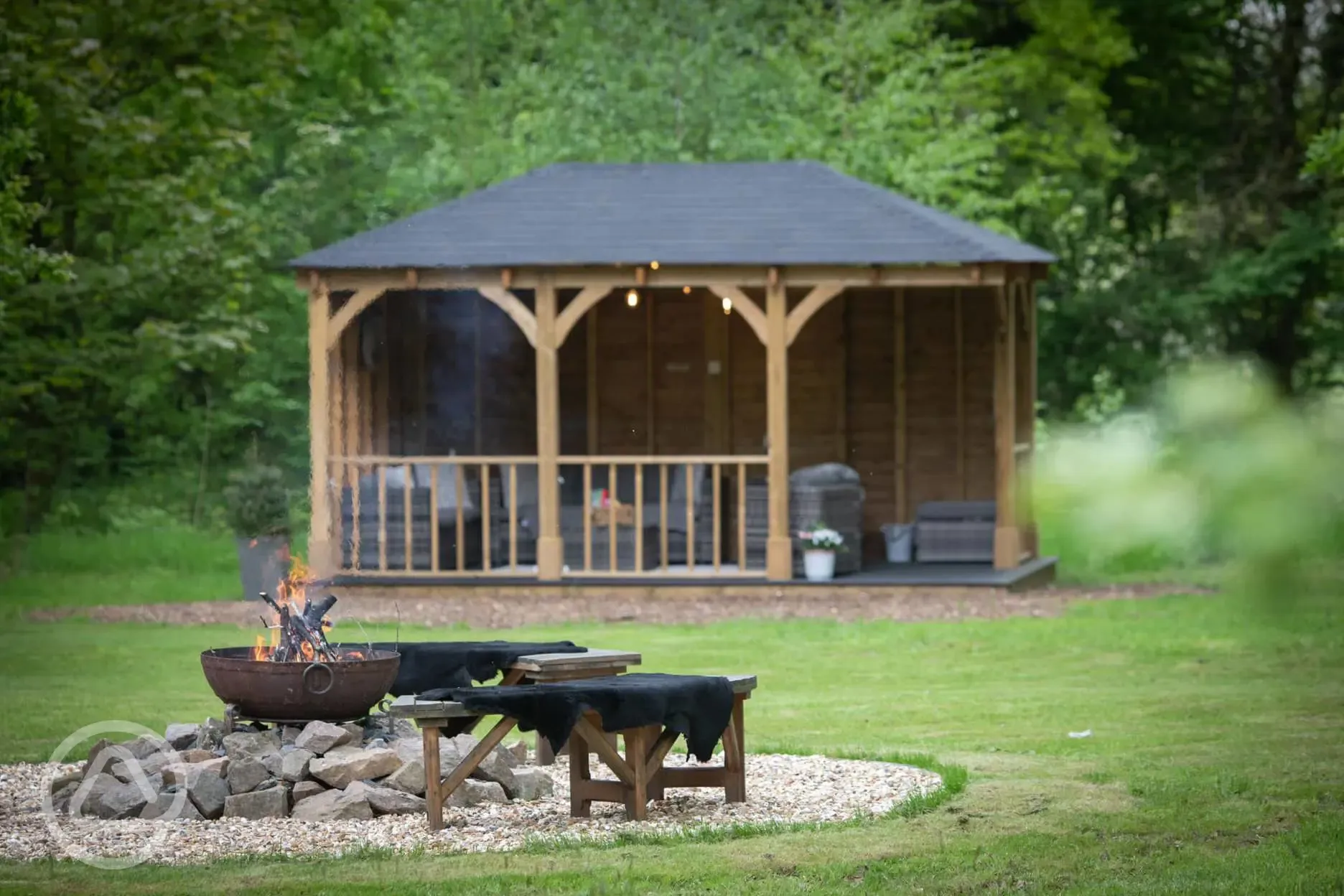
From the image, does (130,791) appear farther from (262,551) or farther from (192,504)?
(192,504)

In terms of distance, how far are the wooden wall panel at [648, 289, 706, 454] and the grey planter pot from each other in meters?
3.82

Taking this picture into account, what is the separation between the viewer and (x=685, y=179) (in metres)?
18.3

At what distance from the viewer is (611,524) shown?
16.3 m

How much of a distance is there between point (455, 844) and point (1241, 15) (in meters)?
5.01

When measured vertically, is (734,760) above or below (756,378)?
below

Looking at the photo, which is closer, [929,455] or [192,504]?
[929,455]

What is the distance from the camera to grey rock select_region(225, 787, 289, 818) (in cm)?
732

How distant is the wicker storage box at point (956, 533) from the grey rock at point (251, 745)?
34.5ft

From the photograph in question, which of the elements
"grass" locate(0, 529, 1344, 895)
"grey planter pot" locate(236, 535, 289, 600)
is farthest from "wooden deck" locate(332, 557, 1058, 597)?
"grass" locate(0, 529, 1344, 895)

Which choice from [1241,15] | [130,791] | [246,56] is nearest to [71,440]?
[246,56]

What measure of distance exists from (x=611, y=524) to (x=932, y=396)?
3576mm

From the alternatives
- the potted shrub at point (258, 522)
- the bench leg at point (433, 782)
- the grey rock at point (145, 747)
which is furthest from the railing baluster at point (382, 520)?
the bench leg at point (433, 782)

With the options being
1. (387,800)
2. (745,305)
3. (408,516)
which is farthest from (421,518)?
(387,800)

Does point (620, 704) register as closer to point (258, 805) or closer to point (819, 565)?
point (258, 805)
